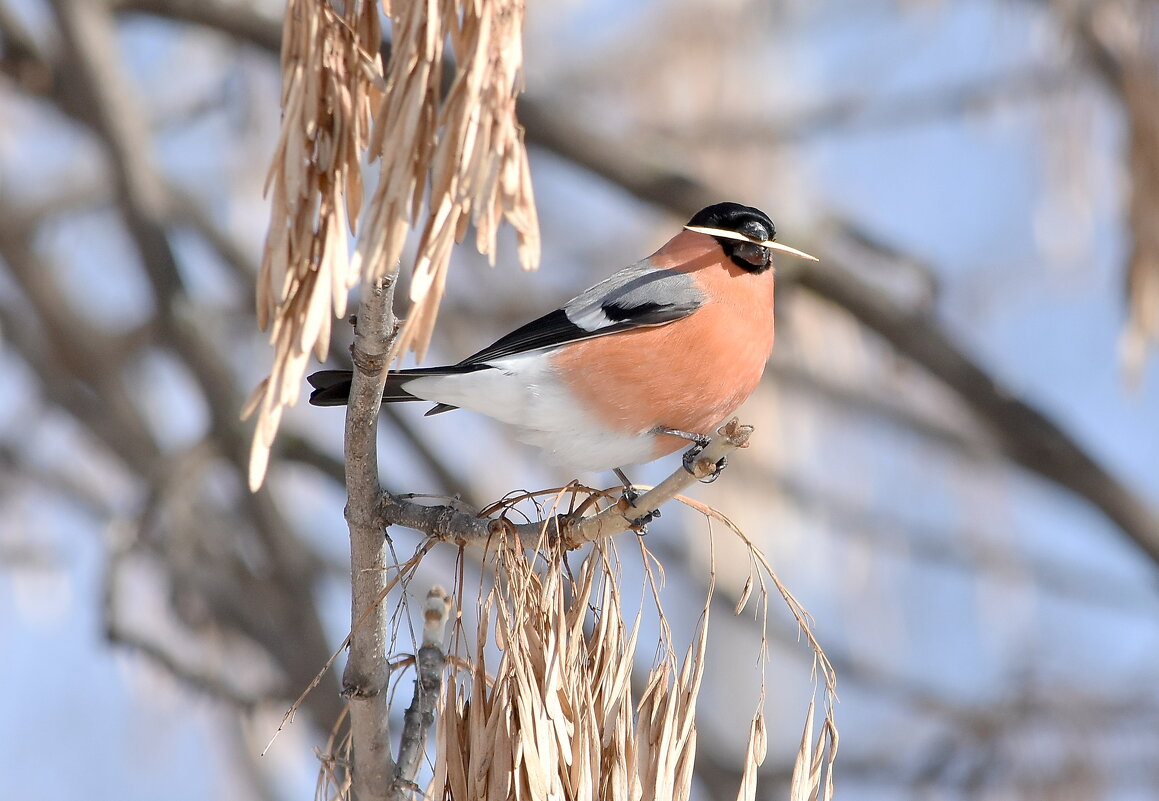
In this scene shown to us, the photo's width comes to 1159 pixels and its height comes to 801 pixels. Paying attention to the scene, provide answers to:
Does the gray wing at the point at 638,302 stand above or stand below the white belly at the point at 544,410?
above

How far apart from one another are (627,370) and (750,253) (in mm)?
377

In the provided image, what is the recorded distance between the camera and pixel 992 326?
614cm

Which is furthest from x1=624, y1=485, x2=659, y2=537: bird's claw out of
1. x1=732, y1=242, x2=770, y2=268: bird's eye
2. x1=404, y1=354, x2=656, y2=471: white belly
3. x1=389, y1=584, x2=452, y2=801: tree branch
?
x1=732, y1=242, x2=770, y2=268: bird's eye

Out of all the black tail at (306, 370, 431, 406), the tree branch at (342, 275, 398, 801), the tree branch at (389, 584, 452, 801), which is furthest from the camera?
the black tail at (306, 370, 431, 406)

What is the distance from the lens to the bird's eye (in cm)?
213

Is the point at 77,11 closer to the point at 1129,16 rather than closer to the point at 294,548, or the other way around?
the point at 294,548

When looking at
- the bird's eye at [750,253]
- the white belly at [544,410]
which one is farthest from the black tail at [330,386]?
the bird's eye at [750,253]

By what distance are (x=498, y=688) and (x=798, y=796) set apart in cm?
34

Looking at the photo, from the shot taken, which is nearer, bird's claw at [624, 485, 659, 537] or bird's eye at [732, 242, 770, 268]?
bird's claw at [624, 485, 659, 537]

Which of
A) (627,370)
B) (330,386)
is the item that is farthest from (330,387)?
(627,370)

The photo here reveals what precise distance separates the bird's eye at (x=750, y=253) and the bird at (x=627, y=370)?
0.03 metres

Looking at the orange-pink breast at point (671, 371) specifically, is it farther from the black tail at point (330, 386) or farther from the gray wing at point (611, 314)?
the black tail at point (330, 386)

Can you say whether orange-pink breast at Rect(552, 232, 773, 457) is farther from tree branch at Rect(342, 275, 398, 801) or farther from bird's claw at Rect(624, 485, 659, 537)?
tree branch at Rect(342, 275, 398, 801)

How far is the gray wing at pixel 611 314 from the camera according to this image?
6.45 feet
